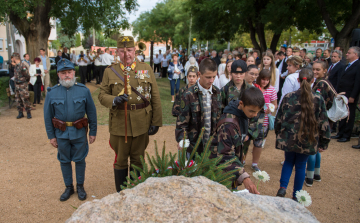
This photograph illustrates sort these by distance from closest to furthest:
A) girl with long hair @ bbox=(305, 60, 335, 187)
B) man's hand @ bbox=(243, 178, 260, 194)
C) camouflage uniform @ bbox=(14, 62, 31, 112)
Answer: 1. man's hand @ bbox=(243, 178, 260, 194)
2. girl with long hair @ bbox=(305, 60, 335, 187)
3. camouflage uniform @ bbox=(14, 62, 31, 112)

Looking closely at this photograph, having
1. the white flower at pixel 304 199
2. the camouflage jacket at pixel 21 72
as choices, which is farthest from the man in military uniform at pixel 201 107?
the camouflage jacket at pixel 21 72

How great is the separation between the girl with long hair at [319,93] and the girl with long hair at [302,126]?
0.84 metres

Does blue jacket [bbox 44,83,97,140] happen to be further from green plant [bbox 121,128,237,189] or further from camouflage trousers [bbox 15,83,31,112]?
camouflage trousers [bbox 15,83,31,112]

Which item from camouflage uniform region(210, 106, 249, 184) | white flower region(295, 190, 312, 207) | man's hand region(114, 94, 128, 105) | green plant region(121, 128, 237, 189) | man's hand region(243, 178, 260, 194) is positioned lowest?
white flower region(295, 190, 312, 207)

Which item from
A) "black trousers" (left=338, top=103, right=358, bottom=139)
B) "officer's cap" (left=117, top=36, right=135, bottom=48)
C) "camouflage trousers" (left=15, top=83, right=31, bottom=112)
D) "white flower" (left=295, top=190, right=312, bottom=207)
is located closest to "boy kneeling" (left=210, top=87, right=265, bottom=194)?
"white flower" (left=295, top=190, right=312, bottom=207)

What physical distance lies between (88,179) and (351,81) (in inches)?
255

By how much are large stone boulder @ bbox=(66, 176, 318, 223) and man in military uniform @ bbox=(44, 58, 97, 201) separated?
8.51ft

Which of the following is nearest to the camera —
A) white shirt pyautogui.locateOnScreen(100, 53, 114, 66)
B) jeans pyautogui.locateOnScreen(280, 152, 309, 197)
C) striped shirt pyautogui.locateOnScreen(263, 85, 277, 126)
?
jeans pyautogui.locateOnScreen(280, 152, 309, 197)

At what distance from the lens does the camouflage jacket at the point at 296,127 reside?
145 inches

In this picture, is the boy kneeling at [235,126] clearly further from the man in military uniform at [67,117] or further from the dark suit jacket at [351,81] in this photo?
the dark suit jacket at [351,81]

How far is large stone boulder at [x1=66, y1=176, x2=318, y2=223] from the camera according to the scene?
1.50 metres

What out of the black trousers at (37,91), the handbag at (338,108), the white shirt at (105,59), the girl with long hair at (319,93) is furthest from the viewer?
the white shirt at (105,59)

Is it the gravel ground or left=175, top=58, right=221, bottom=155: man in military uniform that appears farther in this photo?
the gravel ground

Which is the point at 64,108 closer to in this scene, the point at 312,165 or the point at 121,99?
the point at 121,99
